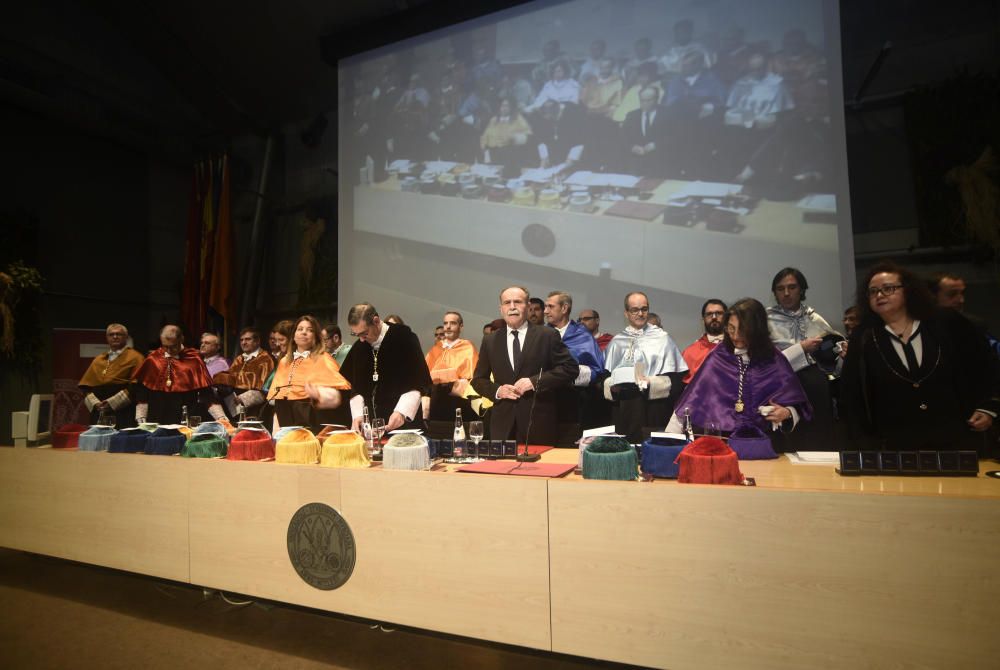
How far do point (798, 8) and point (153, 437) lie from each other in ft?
17.3

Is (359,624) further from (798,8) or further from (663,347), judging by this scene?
(798,8)

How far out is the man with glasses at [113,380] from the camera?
4.90 metres

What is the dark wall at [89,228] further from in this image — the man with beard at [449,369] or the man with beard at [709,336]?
the man with beard at [709,336]

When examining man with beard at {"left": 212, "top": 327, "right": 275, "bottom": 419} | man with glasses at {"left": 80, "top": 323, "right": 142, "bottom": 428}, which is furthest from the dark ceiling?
man with beard at {"left": 212, "top": 327, "right": 275, "bottom": 419}

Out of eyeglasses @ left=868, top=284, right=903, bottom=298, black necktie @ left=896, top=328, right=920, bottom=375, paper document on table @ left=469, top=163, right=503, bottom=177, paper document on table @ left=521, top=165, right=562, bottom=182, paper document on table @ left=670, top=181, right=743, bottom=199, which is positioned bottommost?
black necktie @ left=896, top=328, right=920, bottom=375

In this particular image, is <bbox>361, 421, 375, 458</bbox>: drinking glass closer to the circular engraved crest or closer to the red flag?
the circular engraved crest

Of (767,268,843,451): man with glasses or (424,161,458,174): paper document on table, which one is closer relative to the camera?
(767,268,843,451): man with glasses

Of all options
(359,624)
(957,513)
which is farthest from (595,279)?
(957,513)

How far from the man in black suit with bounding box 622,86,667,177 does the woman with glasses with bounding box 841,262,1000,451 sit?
3003 millimetres

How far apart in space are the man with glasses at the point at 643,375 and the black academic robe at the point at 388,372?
1.32 m

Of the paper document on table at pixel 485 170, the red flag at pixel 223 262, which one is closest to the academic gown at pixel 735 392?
the paper document on table at pixel 485 170

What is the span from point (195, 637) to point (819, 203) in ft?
15.7

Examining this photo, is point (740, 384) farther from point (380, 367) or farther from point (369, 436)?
point (380, 367)

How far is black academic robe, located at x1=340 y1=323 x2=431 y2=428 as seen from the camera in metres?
3.46
